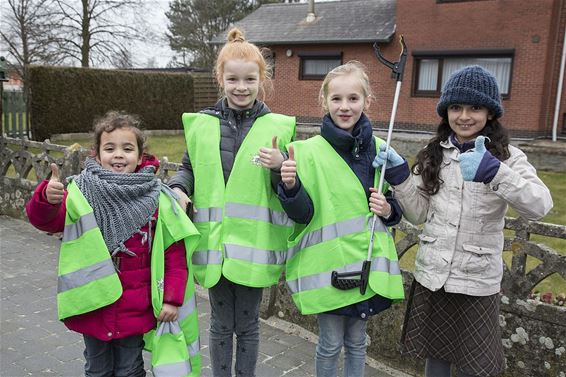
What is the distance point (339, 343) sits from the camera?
2.73m

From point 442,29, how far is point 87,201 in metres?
16.1

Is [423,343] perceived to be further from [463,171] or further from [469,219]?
[463,171]

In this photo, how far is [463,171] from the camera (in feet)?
7.93

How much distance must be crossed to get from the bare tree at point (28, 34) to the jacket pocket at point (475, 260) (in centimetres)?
2198

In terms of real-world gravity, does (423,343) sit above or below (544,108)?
below

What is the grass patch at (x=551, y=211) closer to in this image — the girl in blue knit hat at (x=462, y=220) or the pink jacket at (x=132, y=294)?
the pink jacket at (x=132, y=294)

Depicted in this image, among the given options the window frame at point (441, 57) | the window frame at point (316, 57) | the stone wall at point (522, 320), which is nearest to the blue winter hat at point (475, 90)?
the stone wall at point (522, 320)

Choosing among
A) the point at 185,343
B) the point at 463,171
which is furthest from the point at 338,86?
the point at 185,343

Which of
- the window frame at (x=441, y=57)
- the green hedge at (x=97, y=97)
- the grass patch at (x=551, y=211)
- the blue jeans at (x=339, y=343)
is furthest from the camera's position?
the window frame at (x=441, y=57)

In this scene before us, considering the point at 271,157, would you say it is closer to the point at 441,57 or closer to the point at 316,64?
the point at 441,57

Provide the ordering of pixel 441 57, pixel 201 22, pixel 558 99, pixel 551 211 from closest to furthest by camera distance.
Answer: pixel 551 211, pixel 558 99, pixel 441 57, pixel 201 22

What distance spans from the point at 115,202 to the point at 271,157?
2.56 feet

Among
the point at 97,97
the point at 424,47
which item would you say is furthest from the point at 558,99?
the point at 97,97

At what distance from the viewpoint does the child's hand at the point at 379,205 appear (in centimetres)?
261
